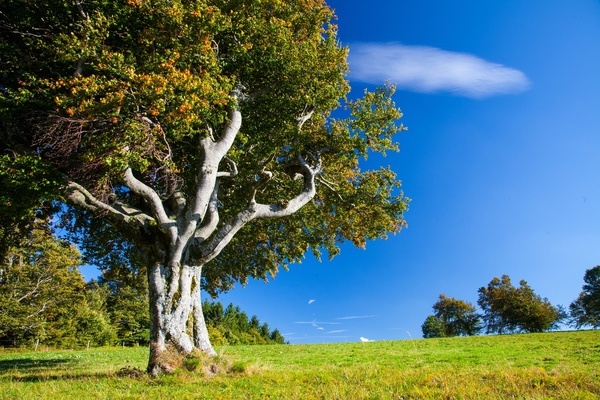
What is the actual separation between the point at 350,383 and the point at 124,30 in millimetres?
15111

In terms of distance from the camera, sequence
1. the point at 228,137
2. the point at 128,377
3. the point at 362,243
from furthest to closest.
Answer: the point at 362,243, the point at 228,137, the point at 128,377

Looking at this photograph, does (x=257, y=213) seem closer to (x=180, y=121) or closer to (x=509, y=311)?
(x=180, y=121)

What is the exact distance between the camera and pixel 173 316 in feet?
46.6

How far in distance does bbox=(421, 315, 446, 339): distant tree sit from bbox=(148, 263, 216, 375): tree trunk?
9528 cm

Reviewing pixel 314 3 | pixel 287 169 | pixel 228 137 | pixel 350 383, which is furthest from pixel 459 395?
pixel 314 3

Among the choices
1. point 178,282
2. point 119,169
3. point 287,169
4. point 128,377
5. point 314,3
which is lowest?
point 128,377

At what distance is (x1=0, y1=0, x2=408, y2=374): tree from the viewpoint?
13.1m

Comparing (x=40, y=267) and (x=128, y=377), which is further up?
(x=40, y=267)

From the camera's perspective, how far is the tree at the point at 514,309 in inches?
3014

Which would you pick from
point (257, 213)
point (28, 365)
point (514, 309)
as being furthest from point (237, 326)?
point (257, 213)

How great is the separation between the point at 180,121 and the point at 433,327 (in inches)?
4005

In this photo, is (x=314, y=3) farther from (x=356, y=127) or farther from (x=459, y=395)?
(x=459, y=395)

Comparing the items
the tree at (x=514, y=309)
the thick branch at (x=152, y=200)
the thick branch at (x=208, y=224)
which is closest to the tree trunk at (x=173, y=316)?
the thick branch at (x=208, y=224)

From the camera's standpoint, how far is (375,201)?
22.1 metres
